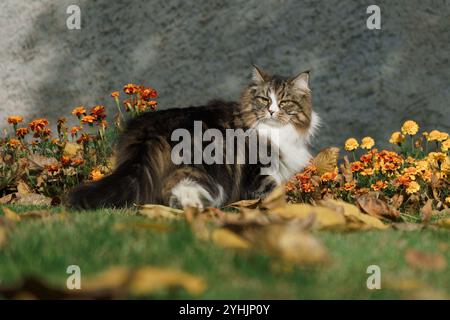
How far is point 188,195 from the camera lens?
5.04 m

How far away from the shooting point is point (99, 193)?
4449mm

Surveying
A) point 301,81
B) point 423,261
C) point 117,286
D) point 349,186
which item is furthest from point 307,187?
point 117,286

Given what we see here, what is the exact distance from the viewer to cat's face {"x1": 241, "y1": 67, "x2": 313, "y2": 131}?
5742mm

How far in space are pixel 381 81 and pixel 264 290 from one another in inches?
188

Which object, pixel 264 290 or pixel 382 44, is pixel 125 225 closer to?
pixel 264 290

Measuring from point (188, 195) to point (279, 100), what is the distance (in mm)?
1300

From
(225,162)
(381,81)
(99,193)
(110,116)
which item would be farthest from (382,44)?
(99,193)

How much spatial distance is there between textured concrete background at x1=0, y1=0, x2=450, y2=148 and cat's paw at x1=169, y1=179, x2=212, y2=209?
2261 mm

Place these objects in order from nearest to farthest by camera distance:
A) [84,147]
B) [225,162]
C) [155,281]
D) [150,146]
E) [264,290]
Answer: [155,281], [264,290], [150,146], [225,162], [84,147]

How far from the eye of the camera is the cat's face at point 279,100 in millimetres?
5742

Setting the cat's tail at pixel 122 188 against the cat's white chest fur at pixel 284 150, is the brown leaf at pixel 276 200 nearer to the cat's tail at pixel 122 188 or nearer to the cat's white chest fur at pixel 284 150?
the cat's tail at pixel 122 188

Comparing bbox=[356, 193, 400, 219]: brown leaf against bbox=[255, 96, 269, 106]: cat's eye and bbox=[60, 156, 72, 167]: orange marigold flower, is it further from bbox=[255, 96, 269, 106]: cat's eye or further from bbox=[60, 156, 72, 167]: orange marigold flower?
bbox=[60, 156, 72, 167]: orange marigold flower

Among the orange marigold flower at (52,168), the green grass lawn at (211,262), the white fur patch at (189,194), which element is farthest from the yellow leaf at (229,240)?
the orange marigold flower at (52,168)

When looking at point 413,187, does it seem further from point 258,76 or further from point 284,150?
point 258,76
